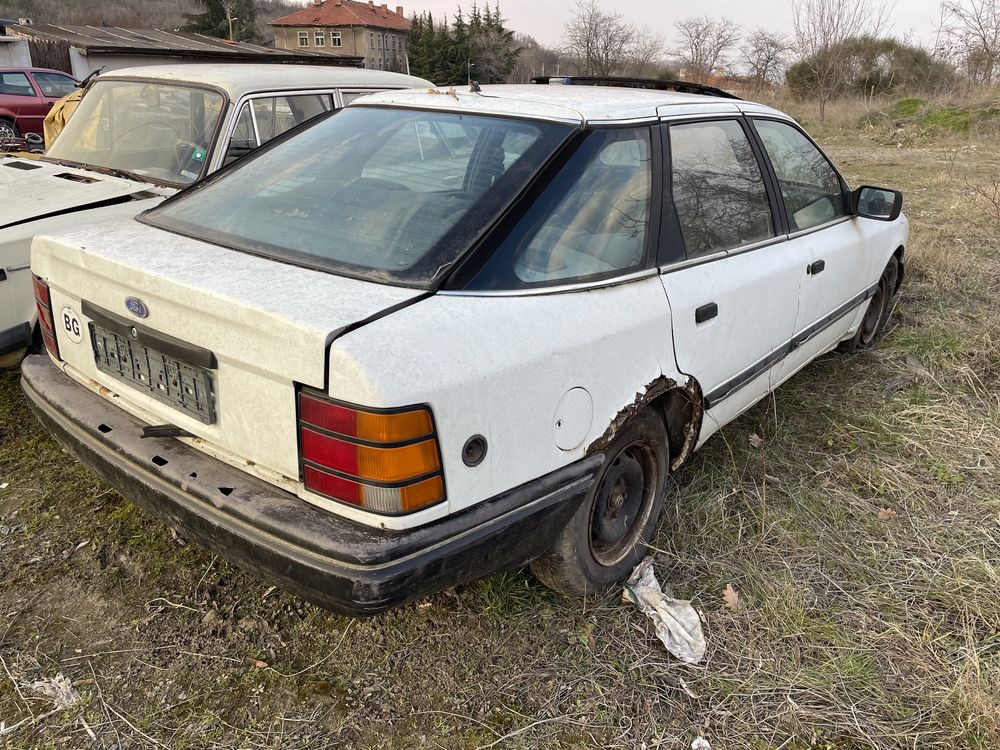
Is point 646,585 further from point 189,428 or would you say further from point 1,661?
point 1,661

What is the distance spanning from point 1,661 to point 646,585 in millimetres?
2047

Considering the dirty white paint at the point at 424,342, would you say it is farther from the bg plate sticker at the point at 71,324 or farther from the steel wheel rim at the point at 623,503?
the steel wheel rim at the point at 623,503

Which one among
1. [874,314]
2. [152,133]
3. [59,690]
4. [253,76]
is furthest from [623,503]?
[152,133]

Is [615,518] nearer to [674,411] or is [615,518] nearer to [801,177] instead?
[674,411]

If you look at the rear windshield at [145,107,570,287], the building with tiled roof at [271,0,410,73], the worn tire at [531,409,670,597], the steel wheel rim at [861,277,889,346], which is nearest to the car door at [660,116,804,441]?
the worn tire at [531,409,670,597]

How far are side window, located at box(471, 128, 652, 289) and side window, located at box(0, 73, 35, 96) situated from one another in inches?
598

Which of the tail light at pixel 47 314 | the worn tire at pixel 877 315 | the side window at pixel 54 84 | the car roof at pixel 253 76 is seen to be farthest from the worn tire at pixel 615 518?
the side window at pixel 54 84

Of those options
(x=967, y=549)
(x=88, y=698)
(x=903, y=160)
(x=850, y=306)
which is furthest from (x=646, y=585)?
(x=903, y=160)

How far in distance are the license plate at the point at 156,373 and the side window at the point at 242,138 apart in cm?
220

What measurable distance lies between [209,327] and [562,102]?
1.41 metres

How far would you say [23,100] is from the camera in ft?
44.2

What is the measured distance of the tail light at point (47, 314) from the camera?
249 centimetres

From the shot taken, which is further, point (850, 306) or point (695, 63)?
point (695, 63)

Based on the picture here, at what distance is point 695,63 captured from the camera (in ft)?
133
